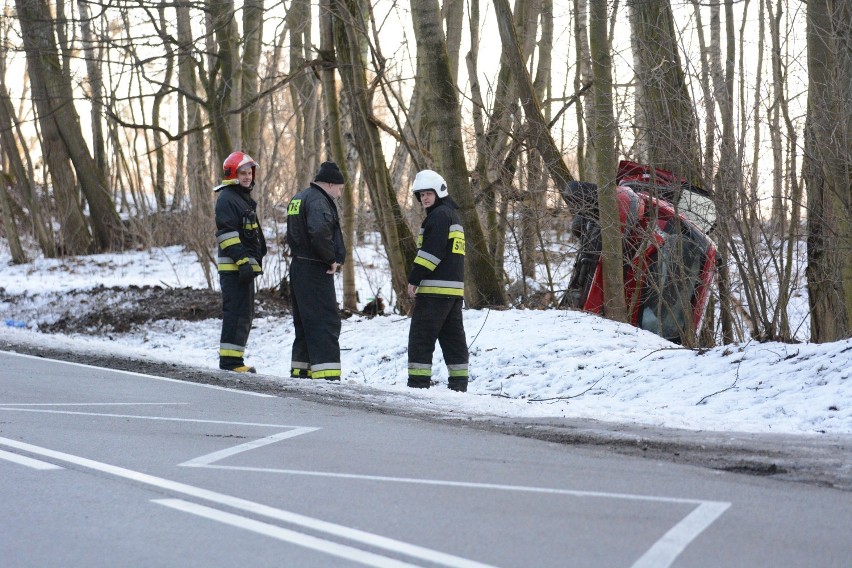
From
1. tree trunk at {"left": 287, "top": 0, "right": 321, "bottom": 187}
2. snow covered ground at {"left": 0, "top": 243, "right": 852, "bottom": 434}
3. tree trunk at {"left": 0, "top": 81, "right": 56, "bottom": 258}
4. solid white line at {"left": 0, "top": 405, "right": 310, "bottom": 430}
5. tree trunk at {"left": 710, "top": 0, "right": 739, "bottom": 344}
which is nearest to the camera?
solid white line at {"left": 0, "top": 405, "right": 310, "bottom": 430}

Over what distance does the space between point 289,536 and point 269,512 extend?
0.46 meters

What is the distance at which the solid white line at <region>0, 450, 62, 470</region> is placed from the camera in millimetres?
6586

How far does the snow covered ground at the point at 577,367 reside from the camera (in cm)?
870

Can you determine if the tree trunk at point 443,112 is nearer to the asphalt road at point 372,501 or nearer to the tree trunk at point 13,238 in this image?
the asphalt road at point 372,501

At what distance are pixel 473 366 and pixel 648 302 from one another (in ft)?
10.0

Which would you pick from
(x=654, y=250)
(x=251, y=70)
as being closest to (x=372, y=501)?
(x=654, y=250)

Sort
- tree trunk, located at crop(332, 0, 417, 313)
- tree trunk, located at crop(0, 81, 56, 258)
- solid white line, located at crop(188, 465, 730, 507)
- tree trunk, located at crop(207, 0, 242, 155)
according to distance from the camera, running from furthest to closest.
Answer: tree trunk, located at crop(0, 81, 56, 258), tree trunk, located at crop(207, 0, 242, 155), tree trunk, located at crop(332, 0, 417, 313), solid white line, located at crop(188, 465, 730, 507)

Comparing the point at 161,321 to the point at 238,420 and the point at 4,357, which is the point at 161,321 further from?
the point at 238,420

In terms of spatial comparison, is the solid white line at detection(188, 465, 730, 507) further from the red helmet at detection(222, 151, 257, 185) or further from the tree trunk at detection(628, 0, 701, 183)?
the tree trunk at detection(628, 0, 701, 183)

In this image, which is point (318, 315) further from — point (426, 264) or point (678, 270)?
point (678, 270)

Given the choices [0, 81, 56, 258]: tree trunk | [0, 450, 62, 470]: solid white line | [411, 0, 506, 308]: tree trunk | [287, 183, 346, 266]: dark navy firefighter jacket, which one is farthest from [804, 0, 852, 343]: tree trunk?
[0, 81, 56, 258]: tree trunk

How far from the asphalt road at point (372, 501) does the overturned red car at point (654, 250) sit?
5.41 m

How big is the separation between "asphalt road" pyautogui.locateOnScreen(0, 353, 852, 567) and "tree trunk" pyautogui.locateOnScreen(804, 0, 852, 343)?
533 cm

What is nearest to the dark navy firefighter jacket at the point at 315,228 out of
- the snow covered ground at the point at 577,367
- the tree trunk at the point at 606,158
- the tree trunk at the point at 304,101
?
the snow covered ground at the point at 577,367
